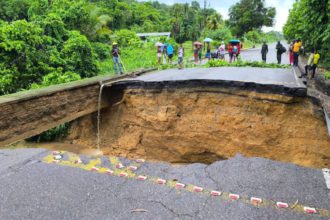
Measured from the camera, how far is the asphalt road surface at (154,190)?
2.97 m

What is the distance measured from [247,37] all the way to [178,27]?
19269 mm

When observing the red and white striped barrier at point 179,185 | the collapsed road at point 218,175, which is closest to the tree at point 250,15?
the collapsed road at point 218,175

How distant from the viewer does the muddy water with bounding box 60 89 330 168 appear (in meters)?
7.19

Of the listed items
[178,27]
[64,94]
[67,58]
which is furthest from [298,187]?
[178,27]

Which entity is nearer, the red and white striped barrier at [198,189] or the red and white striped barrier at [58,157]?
the red and white striped barrier at [198,189]

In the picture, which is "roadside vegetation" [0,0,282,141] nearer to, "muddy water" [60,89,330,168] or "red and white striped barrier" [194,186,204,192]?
"muddy water" [60,89,330,168]

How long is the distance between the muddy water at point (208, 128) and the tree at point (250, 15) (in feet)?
146

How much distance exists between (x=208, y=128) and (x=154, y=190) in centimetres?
536

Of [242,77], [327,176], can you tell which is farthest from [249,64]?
[327,176]

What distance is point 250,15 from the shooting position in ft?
162

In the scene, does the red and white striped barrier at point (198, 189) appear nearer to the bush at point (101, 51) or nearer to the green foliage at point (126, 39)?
the bush at point (101, 51)

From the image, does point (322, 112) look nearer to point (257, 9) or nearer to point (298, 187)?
point (298, 187)

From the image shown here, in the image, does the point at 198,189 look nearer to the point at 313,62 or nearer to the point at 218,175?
the point at 218,175

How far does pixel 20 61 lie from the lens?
11516 millimetres
